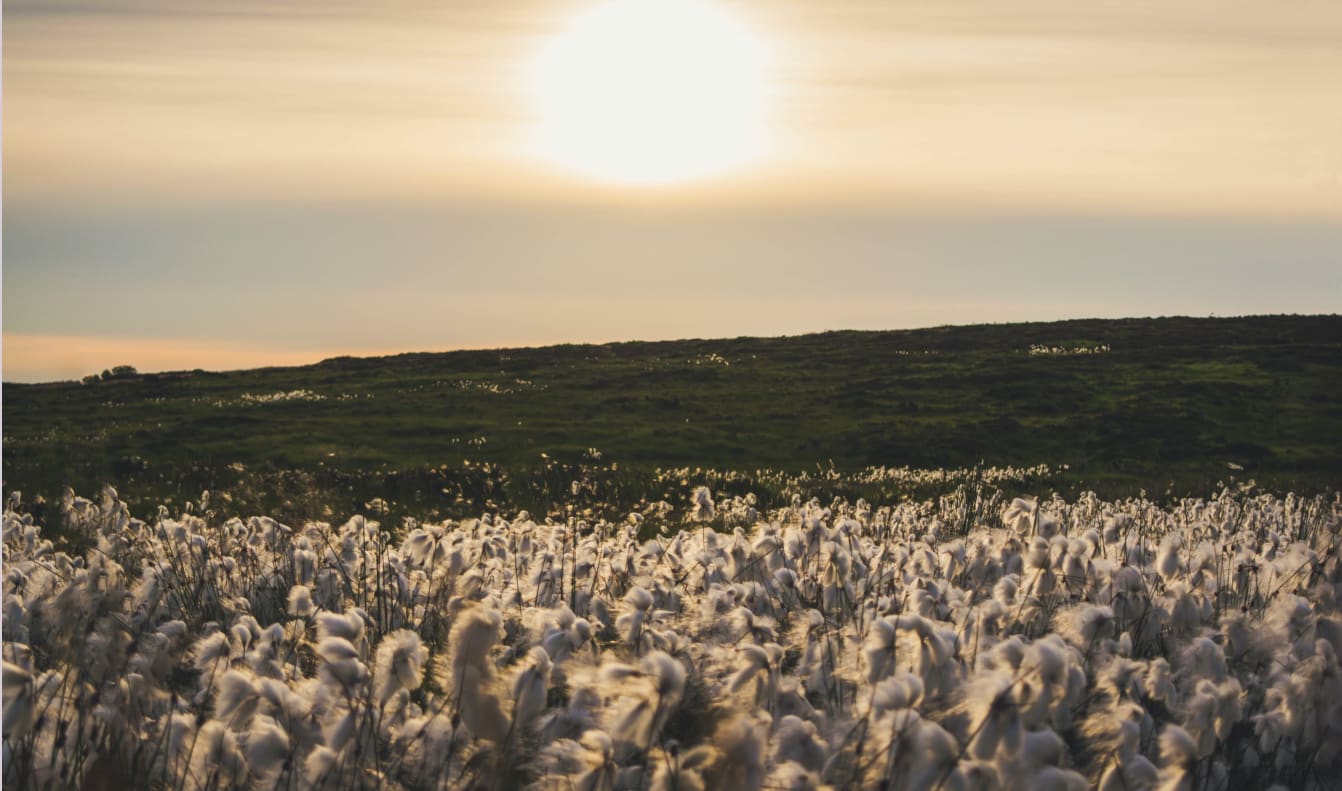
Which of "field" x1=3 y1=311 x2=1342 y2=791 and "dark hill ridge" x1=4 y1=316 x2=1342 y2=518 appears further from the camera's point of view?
"dark hill ridge" x1=4 y1=316 x2=1342 y2=518

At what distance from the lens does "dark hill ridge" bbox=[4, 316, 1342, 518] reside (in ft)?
126

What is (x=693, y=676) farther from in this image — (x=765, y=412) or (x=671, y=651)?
(x=765, y=412)

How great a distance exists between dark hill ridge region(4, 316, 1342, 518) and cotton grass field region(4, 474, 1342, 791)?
1412 centimetres

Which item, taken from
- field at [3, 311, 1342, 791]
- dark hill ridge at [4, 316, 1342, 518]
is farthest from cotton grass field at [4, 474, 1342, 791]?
dark hill ridge at [4, 316, 1342, 518]

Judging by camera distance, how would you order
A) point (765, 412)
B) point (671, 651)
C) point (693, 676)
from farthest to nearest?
point (765, 412) < point (671, 651) < point (693, 676)

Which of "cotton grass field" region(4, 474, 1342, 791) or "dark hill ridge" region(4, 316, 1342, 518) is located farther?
"dark hill ridge" region(4, 316, 1342, 518)

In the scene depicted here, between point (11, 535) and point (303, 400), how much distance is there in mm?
52487

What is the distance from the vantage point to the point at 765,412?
51531 millimetres

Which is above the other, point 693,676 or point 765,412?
point 693,676

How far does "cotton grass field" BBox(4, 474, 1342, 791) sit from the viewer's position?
3160 millimetres

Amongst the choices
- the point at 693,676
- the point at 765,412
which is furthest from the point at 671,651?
the point at 765,412

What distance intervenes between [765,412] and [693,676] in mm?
47567

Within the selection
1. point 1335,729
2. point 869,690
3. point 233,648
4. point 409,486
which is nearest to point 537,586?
point 233,648

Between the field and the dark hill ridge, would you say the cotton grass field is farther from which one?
the dark hill ridge
